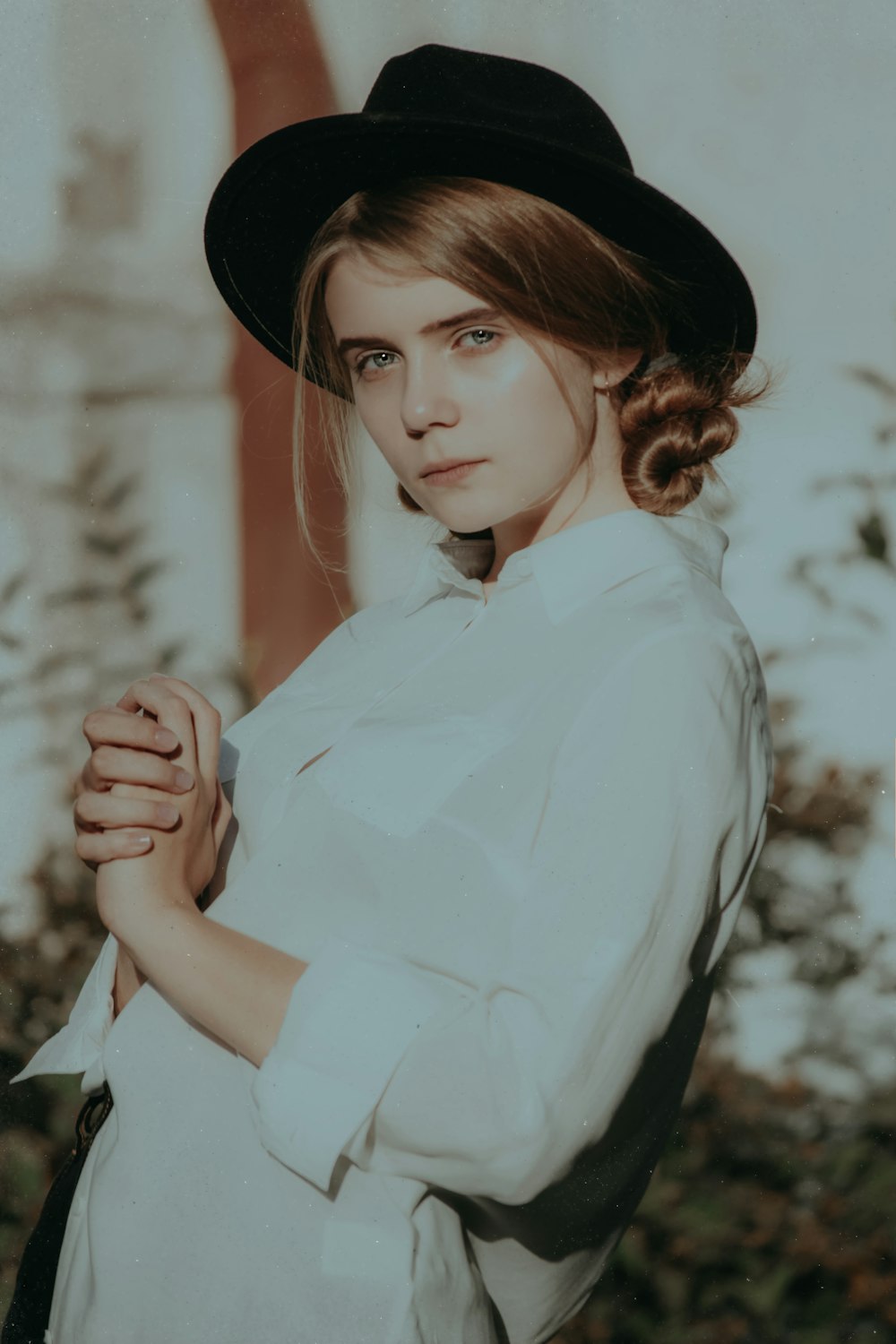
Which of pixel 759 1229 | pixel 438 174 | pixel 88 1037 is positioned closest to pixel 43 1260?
pixel 88 1037

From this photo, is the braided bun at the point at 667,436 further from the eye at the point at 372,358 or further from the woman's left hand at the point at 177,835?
the woman's left hand at the point at 177,835

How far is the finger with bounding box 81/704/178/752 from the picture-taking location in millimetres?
1199

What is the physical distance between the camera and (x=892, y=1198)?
2105 millimetres

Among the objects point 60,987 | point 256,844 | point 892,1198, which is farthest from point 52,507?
point 892,1198

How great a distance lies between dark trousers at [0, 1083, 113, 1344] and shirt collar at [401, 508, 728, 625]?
68 cm

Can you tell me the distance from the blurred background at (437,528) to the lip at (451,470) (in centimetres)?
91

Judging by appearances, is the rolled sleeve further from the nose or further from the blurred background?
the blurred background

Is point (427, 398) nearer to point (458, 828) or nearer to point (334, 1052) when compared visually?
point (458, 828)

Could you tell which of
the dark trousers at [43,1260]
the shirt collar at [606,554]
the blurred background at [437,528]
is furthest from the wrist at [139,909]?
the blurred background at [437,528]

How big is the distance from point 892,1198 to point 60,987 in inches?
58.6

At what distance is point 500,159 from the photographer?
1.23m

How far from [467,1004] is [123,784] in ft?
1.40

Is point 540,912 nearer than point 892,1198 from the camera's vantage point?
→ Yes

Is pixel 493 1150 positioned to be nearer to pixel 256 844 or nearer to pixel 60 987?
pixel 256 844
